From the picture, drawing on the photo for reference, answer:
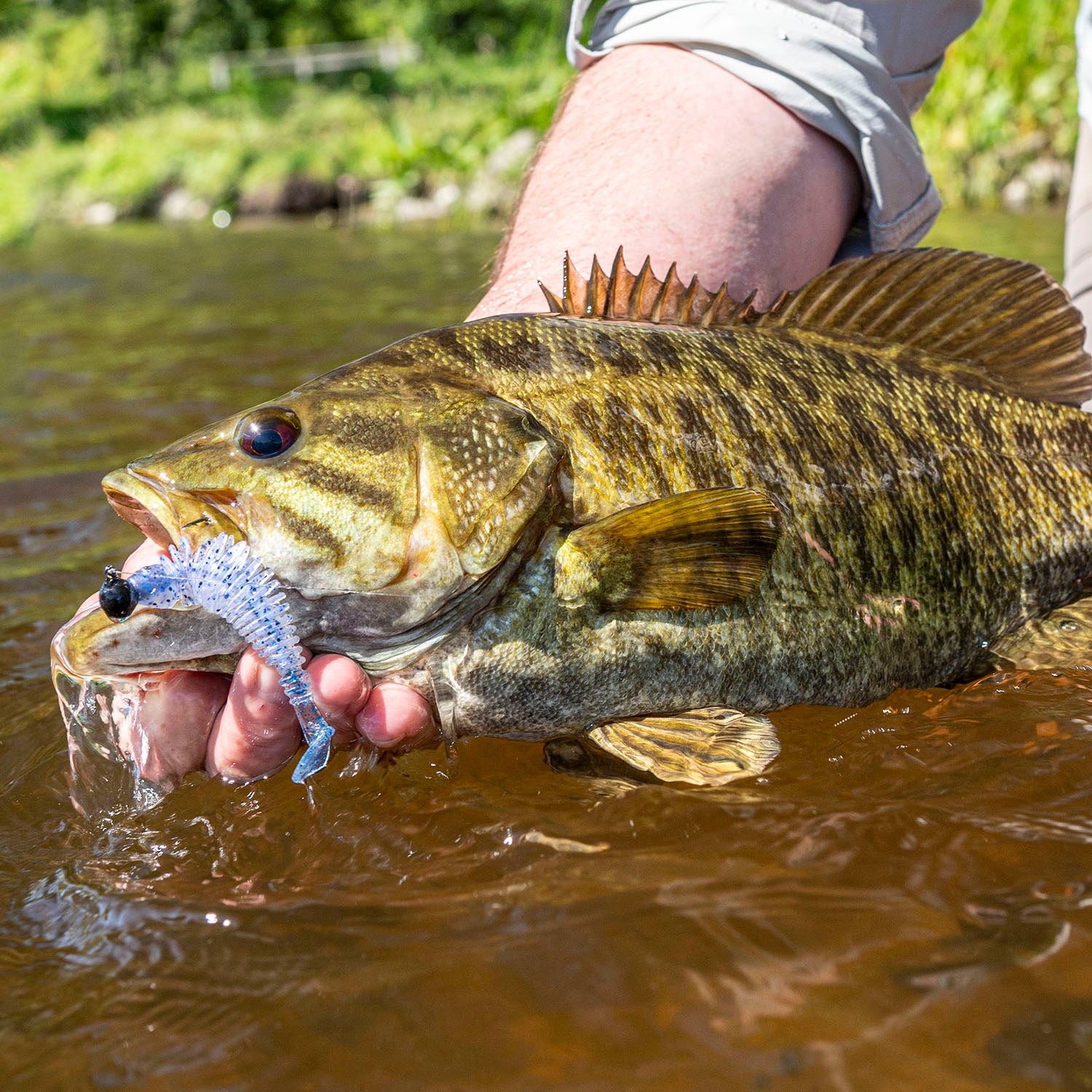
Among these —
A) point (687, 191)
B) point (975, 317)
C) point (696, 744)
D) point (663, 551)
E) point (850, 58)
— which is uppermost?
point (850, 58)

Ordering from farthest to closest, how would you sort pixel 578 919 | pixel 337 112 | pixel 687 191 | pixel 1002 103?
1. pixel 337 112
2. pixel 1002 103
3. pixel 687 191
4. pixel 578 919

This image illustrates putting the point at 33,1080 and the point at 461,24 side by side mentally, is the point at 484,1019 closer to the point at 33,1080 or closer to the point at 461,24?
the point at 33,1080

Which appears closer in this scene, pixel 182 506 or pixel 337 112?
pixel 182 506

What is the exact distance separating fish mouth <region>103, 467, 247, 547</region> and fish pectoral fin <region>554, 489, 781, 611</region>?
635 mm

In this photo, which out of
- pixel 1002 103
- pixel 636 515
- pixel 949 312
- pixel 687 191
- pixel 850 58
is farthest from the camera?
pixel 1002 103

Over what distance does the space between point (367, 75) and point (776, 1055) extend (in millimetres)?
49265

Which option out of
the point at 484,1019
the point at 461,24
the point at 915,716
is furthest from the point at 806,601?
the point at 461,24

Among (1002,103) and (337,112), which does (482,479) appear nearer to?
(1002,103)

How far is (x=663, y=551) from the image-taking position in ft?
7.17

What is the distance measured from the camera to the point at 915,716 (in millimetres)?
2551

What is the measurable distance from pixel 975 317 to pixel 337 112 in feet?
118

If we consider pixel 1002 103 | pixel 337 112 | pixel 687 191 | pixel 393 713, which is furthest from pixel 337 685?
pixel 337 112

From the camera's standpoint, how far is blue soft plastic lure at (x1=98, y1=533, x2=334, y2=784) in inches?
80.6

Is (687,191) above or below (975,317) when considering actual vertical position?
above
